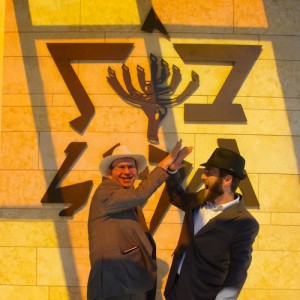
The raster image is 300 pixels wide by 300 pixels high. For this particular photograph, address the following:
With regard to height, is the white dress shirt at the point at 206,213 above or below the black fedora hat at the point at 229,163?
below

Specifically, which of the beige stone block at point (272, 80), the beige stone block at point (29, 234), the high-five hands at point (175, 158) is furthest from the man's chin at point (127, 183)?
the beige stone block at point (272, 80)

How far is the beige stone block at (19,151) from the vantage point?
4020mm

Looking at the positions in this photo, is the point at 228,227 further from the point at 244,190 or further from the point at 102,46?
the point at 102,46

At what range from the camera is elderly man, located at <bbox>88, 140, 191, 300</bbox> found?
2746mm

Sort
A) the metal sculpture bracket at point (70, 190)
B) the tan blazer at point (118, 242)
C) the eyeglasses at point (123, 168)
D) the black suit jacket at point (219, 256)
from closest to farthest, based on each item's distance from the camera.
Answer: the black suit jacket at point (219, 256)
the tan blazer at point (118, 242)
the eyeglasses at point (123, 168)
the metal sculpture bracket at point (70, 190)

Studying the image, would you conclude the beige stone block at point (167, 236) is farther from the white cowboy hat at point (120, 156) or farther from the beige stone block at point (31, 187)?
the white cowboy hat at point (120, 156)

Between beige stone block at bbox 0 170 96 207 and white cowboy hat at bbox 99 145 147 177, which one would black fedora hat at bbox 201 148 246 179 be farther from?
beige stone block at bbox 0 170 96 207

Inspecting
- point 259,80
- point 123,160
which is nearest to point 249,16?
point 259,80

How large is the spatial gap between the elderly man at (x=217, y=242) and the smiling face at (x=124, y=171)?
266mm

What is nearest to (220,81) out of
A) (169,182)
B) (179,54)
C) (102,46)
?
(179,54)

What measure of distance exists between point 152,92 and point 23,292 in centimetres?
200

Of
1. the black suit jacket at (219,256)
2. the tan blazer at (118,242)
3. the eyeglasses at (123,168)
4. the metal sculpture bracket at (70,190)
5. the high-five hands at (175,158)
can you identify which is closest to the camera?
the black suit jacket at (219,256)

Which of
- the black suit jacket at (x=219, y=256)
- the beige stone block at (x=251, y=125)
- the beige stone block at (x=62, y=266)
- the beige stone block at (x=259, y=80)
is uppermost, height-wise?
the beige stone block at (x=259, y=80)

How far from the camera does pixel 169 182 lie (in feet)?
10.1
